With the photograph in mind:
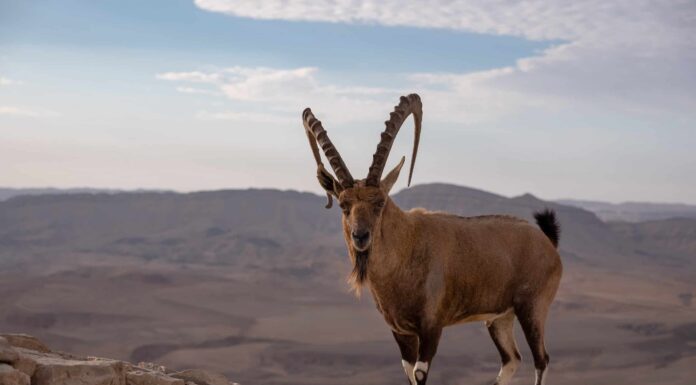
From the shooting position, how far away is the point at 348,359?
4338 centimetres

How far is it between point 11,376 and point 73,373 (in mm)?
535

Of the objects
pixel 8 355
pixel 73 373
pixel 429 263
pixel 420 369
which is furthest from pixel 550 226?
pixel 8 355

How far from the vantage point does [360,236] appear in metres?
8.01

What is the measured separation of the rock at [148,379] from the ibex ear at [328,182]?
2.33 metres

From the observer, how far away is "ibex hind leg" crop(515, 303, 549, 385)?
9.42m

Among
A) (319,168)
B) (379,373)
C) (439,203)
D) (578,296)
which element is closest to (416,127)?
(319,168)

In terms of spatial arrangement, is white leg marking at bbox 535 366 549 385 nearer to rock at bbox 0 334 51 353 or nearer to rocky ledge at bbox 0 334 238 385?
rocky ledge at bbox 0 334 238 385

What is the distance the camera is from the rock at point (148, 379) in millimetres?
7273

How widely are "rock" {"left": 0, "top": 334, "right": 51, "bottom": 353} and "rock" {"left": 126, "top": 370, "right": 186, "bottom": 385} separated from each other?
1.23m

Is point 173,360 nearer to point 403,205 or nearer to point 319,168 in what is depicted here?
point 319,168

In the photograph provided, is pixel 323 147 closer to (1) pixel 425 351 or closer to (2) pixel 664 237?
(1) pixel 425 351

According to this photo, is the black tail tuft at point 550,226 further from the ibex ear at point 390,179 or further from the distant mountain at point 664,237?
the distant mountain at point 664,237

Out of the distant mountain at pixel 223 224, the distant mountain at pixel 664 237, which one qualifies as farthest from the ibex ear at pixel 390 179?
the distant mountain at pixel 664 237

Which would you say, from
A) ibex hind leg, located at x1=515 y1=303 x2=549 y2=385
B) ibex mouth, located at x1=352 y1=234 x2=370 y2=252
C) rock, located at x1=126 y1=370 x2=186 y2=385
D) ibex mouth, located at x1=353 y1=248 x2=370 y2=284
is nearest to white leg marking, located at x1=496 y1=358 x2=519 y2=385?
ibex hind leg, located at x1=515 y1=303 x2=549 y2=385
